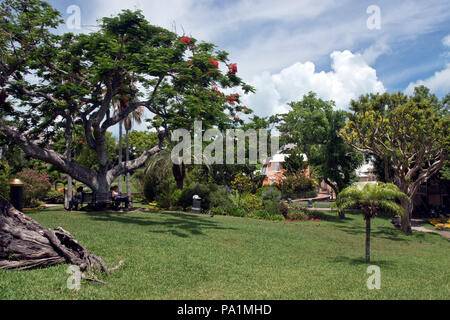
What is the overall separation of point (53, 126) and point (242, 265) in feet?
51.8

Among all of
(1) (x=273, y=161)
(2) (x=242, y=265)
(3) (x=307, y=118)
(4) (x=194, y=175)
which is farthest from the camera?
(1) (x=273, y=161)

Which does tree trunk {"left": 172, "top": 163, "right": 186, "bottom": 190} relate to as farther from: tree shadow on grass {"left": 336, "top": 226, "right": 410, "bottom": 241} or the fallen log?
the fallen log

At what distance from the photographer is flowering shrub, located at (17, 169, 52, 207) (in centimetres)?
2584

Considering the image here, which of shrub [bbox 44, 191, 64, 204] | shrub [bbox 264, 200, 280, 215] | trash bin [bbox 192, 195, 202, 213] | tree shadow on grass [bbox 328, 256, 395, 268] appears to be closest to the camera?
tree shadow on grass [bbox 328, 256, 395, 268]

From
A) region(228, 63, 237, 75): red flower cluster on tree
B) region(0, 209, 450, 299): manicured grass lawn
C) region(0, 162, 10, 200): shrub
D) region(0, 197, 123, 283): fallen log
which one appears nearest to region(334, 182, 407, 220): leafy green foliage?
region(0, 209, 450, 299): manicured grass lawn

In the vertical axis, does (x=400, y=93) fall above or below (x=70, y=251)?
above

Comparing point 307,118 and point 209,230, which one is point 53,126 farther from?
point 307,118

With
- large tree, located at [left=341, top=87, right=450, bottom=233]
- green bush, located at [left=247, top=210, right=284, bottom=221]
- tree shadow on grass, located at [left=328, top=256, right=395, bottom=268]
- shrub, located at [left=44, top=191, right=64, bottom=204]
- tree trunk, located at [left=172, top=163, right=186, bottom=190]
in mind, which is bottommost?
tree shadow on grass, located at [left=328, top=256, right=395, bottom=268]

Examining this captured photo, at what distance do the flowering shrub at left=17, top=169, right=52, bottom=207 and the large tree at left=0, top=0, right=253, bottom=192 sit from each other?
6.64m

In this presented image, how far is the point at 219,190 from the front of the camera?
94.6ft

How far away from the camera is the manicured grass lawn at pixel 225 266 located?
734 cm

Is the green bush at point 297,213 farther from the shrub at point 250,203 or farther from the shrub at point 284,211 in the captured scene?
the shrub at point 250,203
